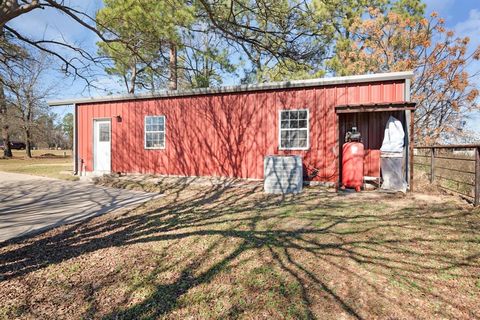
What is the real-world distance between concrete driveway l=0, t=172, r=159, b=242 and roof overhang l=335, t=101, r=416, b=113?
16.3 feet

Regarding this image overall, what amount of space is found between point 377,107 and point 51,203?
7439mm

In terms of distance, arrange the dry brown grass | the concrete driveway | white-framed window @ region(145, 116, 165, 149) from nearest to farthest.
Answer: the dry brown grass < the concrete driveway < white-framed window @ region(145, 116, 165, 149)

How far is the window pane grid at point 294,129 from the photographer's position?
7656 mm

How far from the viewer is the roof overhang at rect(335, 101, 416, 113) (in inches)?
245

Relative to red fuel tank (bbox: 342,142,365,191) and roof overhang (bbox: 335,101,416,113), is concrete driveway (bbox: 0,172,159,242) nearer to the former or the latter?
red fuel tank (bbox: 342,142,365,191)

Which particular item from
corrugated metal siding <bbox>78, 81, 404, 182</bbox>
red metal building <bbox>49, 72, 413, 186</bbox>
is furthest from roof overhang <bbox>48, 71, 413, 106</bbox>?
corrugated metal siding <bbox>78, 81, 404, 182</bbox>

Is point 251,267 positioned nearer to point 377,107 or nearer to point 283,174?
point 283,174

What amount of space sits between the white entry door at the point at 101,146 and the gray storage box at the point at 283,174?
6406 millimetres

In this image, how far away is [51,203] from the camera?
18.9ft

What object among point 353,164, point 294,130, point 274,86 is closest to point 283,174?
point 294,130

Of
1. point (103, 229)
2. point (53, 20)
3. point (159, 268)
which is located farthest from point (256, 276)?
point (53, 20)

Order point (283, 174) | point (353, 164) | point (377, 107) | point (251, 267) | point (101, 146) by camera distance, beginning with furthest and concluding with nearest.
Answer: point (101, 146) < point (353, 164) < point (283, 174) < point (377, 107) < point (251, 267)

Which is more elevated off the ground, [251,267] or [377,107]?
[377,107]

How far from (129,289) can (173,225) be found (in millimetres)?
1747
